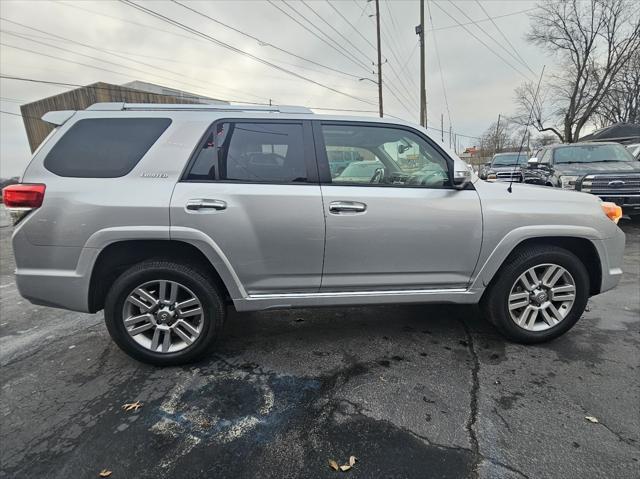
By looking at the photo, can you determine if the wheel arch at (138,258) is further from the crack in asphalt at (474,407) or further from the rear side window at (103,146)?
the crack in asphalt at (474,407)

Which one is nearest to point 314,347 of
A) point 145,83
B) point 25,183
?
point 25,183

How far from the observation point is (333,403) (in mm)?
2369

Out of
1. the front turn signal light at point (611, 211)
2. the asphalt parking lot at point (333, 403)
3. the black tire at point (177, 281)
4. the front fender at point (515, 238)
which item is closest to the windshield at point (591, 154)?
the asphalt parking lot at point (333, 403)

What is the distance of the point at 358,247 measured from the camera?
9.04ft

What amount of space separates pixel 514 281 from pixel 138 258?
9.89ft

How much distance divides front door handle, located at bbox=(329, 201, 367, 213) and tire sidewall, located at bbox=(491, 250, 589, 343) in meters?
1.35

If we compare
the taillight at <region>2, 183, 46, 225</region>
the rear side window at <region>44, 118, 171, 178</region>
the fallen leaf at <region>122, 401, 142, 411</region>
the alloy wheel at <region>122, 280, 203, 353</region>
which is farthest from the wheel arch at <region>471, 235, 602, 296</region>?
the taillight at <region>2, 183, 46, 225</region>

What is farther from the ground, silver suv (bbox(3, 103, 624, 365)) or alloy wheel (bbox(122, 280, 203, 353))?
silver suv (bbox(3, 103, 624, 365))

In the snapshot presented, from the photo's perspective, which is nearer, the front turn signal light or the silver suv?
the silver suv

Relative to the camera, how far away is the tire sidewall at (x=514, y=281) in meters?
2.97

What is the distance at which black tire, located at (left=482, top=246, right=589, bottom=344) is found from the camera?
2973mm

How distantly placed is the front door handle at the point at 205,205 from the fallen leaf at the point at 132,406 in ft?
4.42

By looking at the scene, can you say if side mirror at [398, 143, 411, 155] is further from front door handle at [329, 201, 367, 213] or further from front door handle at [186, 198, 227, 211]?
front door handle at [186, 198, 227, 211]

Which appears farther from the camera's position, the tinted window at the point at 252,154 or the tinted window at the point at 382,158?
the tinted window at the point at 382,158
